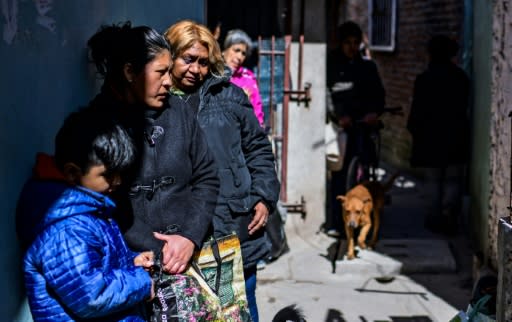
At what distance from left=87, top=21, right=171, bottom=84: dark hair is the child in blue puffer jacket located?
40cm

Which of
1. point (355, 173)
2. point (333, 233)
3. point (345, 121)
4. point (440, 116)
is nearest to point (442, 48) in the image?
point (440, 116)

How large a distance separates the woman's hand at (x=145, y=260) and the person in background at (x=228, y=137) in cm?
64

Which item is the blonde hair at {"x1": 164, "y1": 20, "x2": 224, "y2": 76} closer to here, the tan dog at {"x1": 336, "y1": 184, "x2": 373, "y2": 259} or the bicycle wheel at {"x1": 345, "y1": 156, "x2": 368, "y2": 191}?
the tan dog at {"x1": 336, "y1": 184, "x2": 373, "y2": 259}

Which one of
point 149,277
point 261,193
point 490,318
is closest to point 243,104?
point 261,193

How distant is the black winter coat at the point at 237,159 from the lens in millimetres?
3252

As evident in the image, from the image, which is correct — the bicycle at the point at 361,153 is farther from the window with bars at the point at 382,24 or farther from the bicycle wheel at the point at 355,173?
the window with bars at the point at 382,24

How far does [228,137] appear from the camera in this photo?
3.28m

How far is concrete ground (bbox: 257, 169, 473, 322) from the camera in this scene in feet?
17.5

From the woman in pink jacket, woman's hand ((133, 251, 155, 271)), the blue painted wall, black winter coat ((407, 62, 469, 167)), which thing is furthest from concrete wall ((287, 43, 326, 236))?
woman's hand ((133, 251, 155, 271))

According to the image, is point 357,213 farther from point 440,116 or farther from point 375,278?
point 440,116

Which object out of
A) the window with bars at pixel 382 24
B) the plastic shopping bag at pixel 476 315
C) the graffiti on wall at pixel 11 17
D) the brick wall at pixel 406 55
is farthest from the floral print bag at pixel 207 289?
the window with bars at pixel 382 24

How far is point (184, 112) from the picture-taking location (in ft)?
9.41

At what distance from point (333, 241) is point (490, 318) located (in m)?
3.31

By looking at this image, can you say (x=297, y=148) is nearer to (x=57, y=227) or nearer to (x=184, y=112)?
(x=184, y=112)
